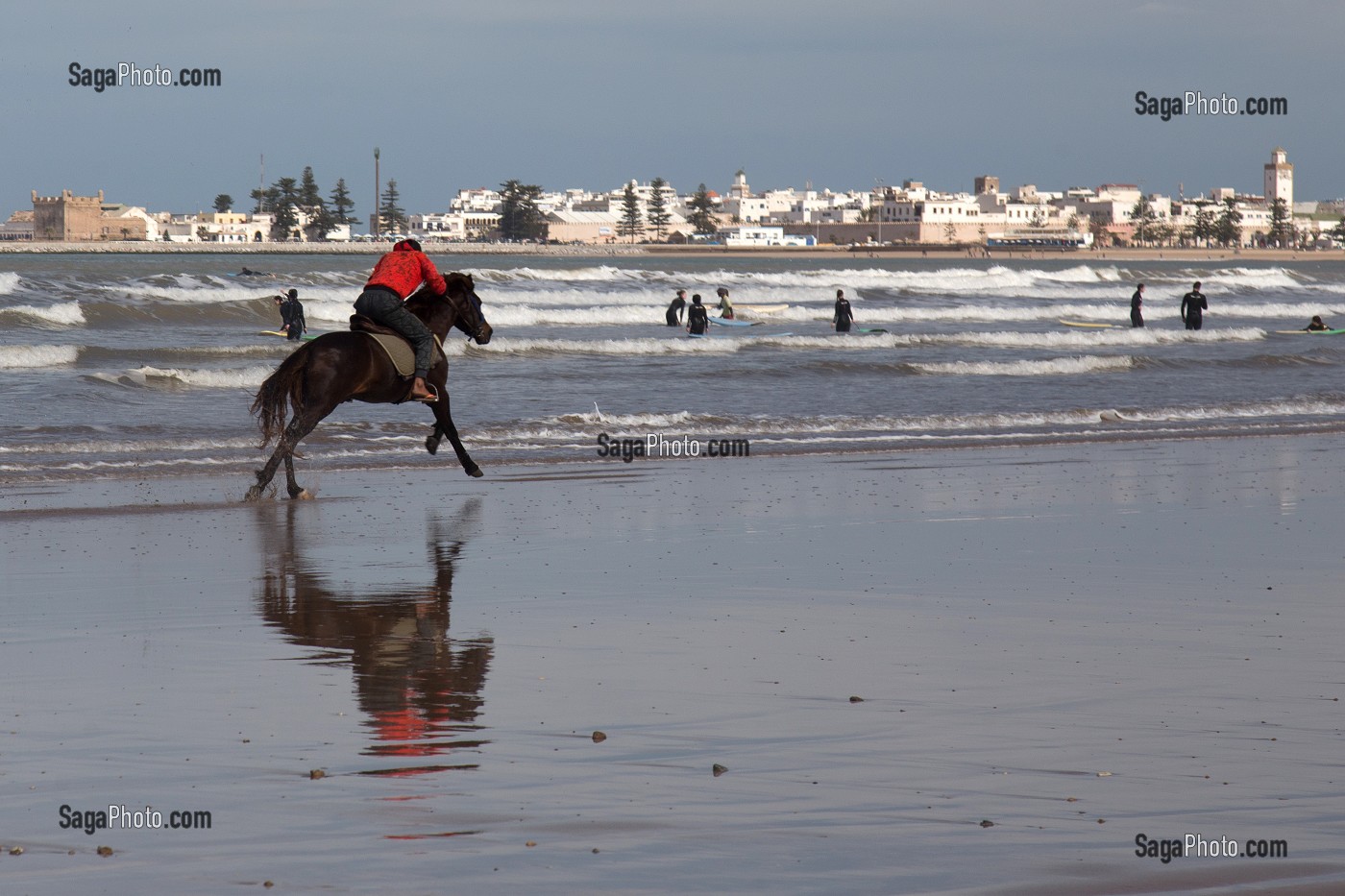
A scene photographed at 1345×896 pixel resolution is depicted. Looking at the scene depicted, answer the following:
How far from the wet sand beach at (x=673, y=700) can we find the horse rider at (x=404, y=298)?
2004 mm

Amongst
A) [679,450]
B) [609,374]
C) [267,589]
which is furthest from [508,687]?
[609,374]

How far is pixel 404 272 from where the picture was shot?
1379 cm

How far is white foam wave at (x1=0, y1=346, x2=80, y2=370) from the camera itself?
28891 millimetres

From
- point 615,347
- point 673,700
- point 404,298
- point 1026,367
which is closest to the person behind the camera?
point 673,700

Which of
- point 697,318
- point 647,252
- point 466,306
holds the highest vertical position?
point 647,252

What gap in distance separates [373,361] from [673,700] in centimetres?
763

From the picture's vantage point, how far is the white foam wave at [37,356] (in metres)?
28.9

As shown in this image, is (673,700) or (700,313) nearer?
(673,700)

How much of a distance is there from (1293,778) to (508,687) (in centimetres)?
303

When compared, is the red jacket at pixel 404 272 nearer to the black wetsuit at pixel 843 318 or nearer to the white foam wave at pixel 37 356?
the white foam wave at pixel 37 356
